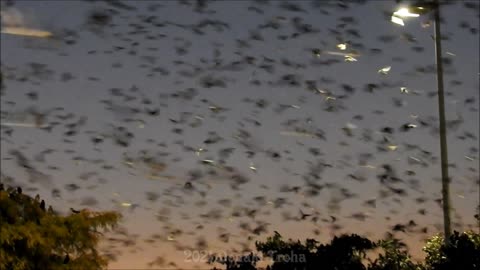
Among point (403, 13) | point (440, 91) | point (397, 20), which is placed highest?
point (403, 13)

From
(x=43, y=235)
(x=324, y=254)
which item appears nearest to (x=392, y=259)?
(x=324, y=254)

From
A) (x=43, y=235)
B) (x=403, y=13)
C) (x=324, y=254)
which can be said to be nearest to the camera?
(x=403, y=13)

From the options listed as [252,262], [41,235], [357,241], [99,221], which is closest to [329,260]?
[357,241]

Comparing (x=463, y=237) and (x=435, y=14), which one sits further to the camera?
(x=463, y=237)

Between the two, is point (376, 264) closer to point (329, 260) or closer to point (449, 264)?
point (329, 260)

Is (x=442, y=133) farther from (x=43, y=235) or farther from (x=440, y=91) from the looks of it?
(x=43, y=235)
